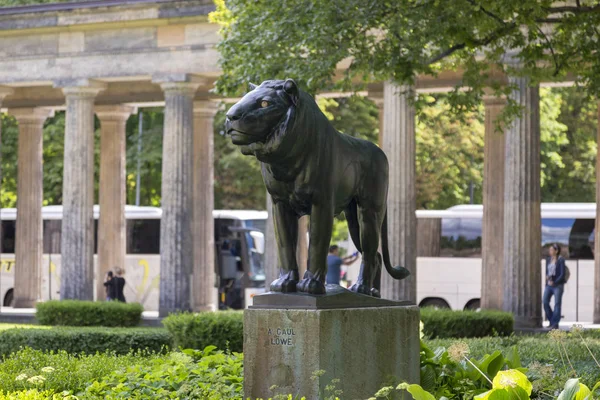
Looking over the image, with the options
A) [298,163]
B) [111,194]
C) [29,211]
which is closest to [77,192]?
[111,194]

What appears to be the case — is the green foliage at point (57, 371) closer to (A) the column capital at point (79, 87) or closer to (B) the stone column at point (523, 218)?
(B) the stone column at point (523, 218)

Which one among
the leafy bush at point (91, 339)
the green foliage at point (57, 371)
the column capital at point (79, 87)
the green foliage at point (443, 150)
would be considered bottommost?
the leafy bush at point (91, 339)

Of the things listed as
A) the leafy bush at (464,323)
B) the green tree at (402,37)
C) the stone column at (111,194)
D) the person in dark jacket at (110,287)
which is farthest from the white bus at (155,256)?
the green tree at (402,37)

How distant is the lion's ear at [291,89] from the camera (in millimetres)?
12031

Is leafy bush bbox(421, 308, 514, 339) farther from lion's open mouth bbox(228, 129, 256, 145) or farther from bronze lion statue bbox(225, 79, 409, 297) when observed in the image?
lion's open mouth bbox(228, 129, 256, 145)

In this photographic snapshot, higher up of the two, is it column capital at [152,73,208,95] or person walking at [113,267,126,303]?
column capital at [152,73,208,95]

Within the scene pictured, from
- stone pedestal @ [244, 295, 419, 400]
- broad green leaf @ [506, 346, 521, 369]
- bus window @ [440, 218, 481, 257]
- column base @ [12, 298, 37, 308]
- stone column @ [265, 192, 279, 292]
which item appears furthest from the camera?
column base @ [12, 298, 37, 308]

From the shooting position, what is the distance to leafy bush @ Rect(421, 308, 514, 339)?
28.5 meters

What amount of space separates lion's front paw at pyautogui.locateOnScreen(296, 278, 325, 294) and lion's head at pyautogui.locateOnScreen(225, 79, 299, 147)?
1422 millimetres

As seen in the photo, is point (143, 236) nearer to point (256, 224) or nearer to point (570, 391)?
point (256, 224)

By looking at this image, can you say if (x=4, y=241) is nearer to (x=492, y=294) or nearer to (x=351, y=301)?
(x=492, y=294)

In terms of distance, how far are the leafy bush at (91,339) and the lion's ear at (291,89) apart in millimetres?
13845

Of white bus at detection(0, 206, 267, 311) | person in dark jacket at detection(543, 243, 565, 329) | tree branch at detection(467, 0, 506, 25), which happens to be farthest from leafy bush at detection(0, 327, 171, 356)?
white bus at detection(0, 206, 267, 311)

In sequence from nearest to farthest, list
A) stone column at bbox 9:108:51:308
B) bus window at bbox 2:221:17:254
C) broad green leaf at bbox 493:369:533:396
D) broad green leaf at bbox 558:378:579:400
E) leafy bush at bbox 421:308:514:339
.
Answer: broad green leaf at bbox 558:378:579:400, broad green leaf at bbox 493:369:533:396, leafy bush at bbox 421:308:514:339, stone column at bbox 9:108:51:308, bus window at bbox 2:221:17:254
